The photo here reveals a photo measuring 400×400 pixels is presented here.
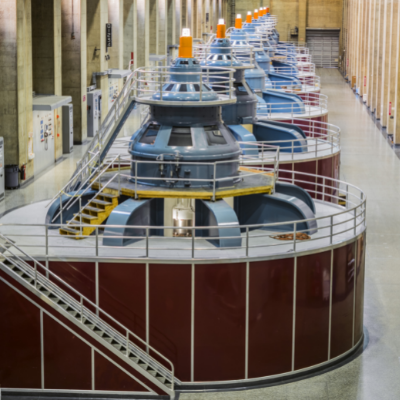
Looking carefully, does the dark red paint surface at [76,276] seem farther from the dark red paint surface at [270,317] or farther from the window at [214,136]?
the window at [214,136]

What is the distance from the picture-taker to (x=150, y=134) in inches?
712

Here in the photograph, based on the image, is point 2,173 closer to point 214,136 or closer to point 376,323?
point 214,136

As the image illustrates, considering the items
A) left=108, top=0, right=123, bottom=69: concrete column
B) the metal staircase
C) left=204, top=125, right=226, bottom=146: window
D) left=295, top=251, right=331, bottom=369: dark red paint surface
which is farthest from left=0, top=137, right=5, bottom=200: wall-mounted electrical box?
left=108, top=0, right=123, bottom=69: concrete column

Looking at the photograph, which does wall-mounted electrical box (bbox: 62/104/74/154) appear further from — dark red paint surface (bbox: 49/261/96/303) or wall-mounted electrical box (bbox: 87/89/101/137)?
dark red paint surface (bbox: 49/261/96/303)

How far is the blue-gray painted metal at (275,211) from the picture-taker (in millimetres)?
17719

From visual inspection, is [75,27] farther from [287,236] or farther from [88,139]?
[287,236]

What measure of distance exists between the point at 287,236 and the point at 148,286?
3313mm

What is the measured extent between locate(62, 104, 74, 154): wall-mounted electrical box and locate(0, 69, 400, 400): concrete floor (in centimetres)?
50

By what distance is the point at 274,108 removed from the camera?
3322cm

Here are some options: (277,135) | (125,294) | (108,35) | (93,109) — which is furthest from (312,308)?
(108,35)

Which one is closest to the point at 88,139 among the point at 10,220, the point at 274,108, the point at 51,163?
the point at 51,163

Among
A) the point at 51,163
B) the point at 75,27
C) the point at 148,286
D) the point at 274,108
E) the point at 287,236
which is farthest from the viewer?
the point at 75,27

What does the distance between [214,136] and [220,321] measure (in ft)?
13.5

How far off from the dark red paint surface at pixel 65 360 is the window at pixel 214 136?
490 cm
